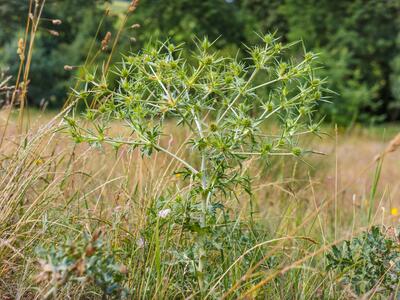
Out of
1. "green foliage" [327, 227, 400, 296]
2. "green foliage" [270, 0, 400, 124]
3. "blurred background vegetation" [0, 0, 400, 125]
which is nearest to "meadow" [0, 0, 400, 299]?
"green foliage" [327, 227, 400, 296]

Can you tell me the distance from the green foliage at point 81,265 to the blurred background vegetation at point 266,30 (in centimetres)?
682

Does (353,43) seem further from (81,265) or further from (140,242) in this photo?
(81,265)

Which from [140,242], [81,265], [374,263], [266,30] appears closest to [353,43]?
[266,30]

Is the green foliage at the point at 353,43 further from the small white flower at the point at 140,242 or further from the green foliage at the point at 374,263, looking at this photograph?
the small white flower at the point at 140,242

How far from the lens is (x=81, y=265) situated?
1644mm

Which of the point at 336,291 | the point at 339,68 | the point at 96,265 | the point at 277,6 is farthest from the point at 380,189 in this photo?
the point at 277,6

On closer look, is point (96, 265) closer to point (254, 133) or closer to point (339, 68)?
point (254, 133)

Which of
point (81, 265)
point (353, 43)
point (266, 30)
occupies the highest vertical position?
point (81, 265)

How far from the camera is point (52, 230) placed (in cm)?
237

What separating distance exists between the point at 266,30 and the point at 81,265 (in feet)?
39.5

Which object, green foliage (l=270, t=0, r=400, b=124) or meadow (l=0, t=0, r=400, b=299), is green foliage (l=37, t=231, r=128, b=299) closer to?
meadow (l=0, t=0, r=400, b=299)

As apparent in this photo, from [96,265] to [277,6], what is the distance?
12535 millimetres

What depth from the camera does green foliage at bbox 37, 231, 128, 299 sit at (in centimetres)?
166

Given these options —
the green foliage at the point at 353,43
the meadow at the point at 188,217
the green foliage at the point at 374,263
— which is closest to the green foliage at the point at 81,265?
the meadow at the point at 188,217
